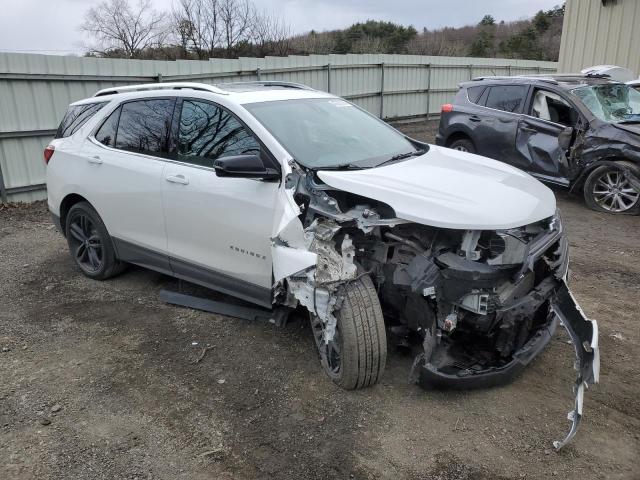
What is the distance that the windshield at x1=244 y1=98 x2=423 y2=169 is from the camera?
3738 millimetres

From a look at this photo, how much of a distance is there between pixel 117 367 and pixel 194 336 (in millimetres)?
604

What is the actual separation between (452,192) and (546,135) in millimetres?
5133

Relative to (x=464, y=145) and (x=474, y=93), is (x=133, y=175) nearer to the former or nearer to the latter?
(x=464, y=145)

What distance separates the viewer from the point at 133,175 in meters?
4.48

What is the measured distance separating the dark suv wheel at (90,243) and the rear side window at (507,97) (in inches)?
239

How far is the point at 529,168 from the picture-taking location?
789 centimetres

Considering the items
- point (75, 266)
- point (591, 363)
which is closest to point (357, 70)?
point (75, 266)

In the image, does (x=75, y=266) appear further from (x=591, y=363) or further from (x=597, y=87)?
(x=597, y=87)

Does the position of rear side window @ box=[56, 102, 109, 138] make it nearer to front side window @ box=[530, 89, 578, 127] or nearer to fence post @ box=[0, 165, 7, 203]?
fence post @ box=[0, 165, 7, 203]

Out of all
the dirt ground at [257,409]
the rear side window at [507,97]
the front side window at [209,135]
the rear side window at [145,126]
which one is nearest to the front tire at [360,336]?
the dirt ground at [257,409]

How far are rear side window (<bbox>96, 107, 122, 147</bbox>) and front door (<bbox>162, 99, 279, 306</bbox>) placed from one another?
87cm

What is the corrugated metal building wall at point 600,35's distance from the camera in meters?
11.7

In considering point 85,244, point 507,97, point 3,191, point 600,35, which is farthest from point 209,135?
point 600,35

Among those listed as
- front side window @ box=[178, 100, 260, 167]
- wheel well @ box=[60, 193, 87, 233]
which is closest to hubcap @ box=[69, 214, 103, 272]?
wheel well @ box=[60, 193, 87, 233]
